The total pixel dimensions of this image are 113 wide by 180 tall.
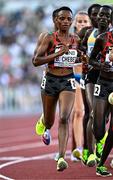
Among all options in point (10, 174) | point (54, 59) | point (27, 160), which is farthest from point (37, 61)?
point (27, 160)

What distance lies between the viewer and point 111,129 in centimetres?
836

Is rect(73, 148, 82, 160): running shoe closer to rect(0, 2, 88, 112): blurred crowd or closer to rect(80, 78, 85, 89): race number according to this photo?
rect(80, 78, 85, 89): race number

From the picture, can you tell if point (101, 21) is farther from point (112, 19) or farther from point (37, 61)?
point (37, 61)

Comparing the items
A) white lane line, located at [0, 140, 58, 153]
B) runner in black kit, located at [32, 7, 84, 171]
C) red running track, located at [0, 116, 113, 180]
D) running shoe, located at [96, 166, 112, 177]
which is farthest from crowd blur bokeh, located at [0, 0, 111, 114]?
running shoe, located at [96, 166, 112, 177]

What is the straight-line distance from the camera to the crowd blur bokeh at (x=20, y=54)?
22.3 metres

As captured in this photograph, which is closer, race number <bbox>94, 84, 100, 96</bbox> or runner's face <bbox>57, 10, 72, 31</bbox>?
race number <bbox>94, 84, 100, 96</bbox>

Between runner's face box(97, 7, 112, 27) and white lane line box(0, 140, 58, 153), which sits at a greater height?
runner's face box(97, 7, 112, 27)

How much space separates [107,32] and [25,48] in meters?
14.7

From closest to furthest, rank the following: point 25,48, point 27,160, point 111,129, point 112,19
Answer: point 111,129
point 112,19
point 27,160
point 25,48

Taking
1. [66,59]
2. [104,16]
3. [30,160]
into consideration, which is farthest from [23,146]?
[104,16]

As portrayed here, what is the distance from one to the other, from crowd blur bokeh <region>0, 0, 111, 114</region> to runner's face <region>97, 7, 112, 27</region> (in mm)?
13115

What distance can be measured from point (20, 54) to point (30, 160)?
12.6 meters

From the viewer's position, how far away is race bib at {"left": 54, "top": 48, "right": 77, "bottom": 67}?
8742 mm

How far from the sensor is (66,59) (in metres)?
8.76
